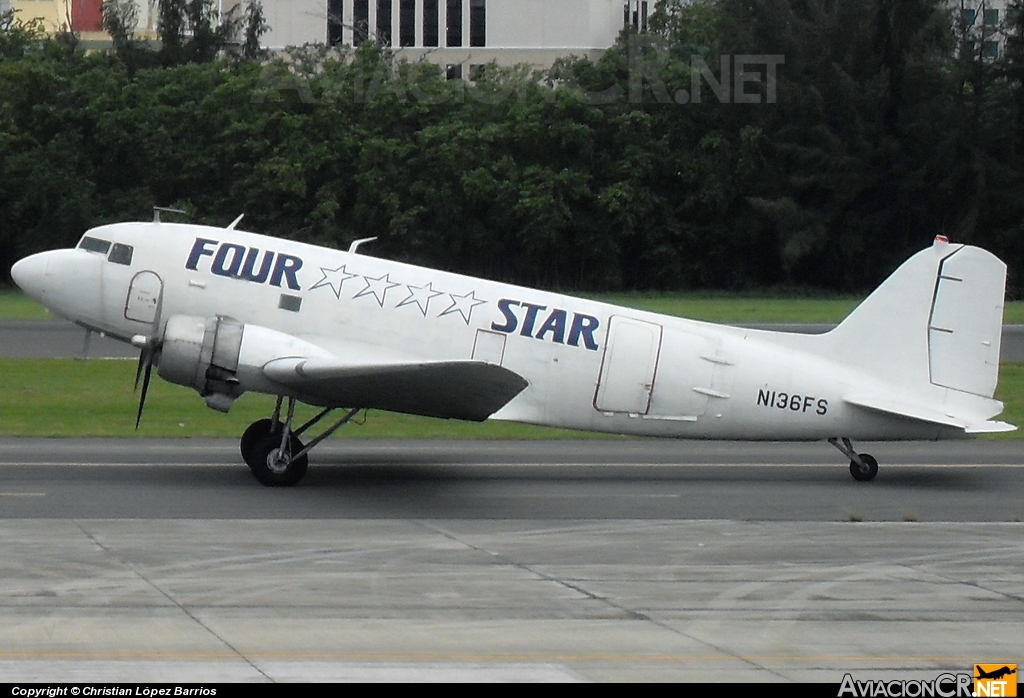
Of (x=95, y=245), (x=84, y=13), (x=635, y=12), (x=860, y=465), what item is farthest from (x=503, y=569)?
(x=84, y=13)

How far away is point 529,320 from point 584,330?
2.49 feet

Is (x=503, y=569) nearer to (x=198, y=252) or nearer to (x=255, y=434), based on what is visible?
(x=255, y=434)

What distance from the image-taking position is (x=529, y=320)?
Answer: 20.0 m

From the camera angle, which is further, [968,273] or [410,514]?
[968,273]

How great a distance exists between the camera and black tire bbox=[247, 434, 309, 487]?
749 inches

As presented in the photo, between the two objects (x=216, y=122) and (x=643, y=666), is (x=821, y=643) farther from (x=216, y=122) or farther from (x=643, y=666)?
(x=216, y=122)

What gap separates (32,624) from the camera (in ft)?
35.4

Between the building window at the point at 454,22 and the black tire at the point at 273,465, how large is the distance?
88584 mm

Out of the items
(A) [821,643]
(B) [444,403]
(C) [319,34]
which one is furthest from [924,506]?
(C) [319,34]

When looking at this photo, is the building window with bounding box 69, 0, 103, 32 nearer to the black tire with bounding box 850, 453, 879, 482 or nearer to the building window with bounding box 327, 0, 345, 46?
the building window with bounding box 327, 0, 345, 46

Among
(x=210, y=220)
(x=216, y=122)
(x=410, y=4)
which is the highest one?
(x=410, y=4)

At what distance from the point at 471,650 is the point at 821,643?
2.54m

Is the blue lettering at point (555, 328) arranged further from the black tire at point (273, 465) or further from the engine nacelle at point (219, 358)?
the black tire at point (273, 465)

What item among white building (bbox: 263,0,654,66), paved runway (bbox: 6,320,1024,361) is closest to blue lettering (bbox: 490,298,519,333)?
paved runway (bbox: 6,320,1024,361)
